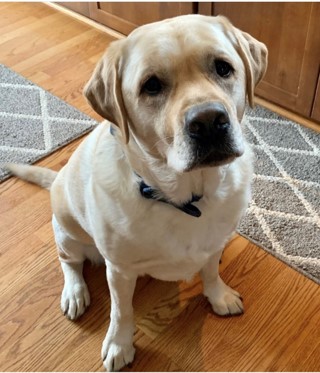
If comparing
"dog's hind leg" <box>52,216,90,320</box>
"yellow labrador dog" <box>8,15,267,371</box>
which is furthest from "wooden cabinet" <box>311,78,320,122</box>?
"dog's hind leg" <box>52,216,90,320</box>

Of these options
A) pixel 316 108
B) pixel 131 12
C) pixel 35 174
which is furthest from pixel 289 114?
pixel 35 174

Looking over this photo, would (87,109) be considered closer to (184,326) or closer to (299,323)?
(184,326)

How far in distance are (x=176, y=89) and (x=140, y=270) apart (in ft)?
Result: 1.67

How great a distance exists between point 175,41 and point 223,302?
2.86ft

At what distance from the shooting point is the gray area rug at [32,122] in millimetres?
2195

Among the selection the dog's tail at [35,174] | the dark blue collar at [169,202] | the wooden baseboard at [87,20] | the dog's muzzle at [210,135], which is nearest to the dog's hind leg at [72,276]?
the dog's tail at [35,174]

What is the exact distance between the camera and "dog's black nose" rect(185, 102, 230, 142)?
99 centimetres

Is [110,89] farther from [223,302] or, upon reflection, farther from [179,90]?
[223,302]

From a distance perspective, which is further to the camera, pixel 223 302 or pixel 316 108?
pixel 316 108

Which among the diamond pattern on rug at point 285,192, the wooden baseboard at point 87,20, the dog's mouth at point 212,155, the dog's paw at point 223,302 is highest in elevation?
the dog's mouth at point 212,155

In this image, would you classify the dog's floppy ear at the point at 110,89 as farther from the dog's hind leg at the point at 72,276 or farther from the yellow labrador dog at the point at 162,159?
the dog's hind leg at the point at 72,276

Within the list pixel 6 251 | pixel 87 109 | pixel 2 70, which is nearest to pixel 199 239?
pixel 6 251

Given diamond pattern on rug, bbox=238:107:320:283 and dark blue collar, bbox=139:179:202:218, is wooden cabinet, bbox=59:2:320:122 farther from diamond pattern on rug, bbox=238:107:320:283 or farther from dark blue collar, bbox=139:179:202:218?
dark blue collar, bbox=139:179:202:218

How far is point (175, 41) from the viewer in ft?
3.41
